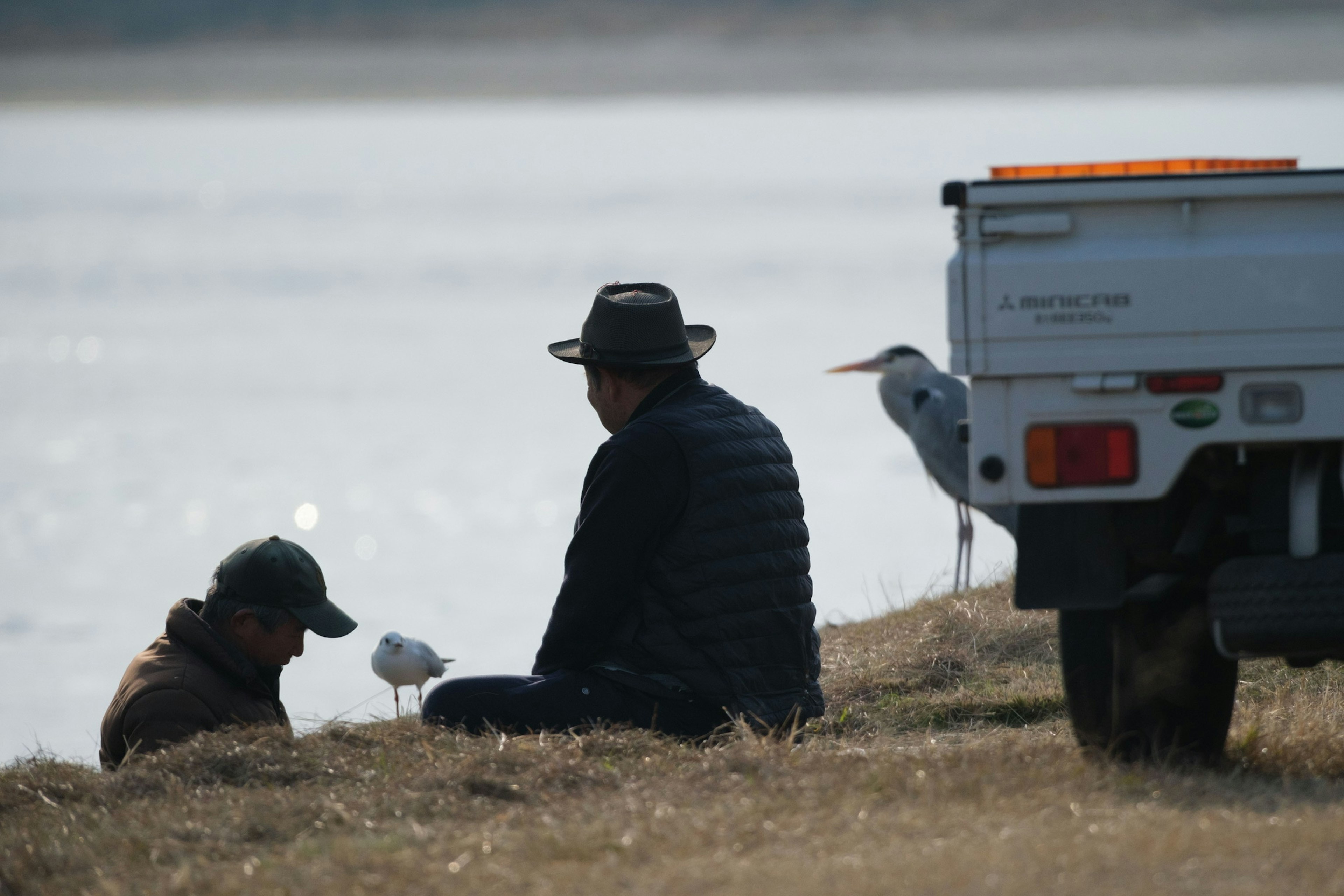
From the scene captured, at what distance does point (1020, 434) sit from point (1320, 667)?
8.41 ft

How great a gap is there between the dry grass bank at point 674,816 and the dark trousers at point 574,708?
0.51ft

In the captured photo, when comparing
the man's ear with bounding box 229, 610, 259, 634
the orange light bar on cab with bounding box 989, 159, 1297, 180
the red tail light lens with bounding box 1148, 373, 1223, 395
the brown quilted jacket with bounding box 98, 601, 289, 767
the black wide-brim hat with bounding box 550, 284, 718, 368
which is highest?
the orange light bar on cab with bounding box 989, 159, 1297, 180

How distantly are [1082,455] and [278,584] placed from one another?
2552mm

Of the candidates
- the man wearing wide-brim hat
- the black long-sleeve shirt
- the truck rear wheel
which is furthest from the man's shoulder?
the truck rear wheel

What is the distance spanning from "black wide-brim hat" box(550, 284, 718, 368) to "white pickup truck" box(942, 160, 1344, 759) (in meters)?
1.43

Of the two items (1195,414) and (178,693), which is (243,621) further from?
(1195,414)

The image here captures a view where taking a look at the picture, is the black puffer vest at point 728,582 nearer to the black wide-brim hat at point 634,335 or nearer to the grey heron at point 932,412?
the black wide-brim hat at point 634,335

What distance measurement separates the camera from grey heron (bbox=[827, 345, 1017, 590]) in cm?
1150

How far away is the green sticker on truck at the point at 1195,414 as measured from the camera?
419 cm

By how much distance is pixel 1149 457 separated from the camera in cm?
422

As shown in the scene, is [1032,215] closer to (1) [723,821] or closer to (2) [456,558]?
(1) [723,821]

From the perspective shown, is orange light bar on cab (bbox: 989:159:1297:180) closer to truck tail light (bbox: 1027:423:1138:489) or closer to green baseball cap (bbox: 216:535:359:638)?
truck tail light (bbox: 1027:423:1138:489)

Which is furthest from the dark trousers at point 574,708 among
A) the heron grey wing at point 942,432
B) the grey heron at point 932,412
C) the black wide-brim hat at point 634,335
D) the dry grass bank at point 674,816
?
the heron grey wing at point 942,432

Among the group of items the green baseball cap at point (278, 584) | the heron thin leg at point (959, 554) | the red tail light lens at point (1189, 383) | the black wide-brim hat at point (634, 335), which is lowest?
the heron thin leg at point (959, 554)
